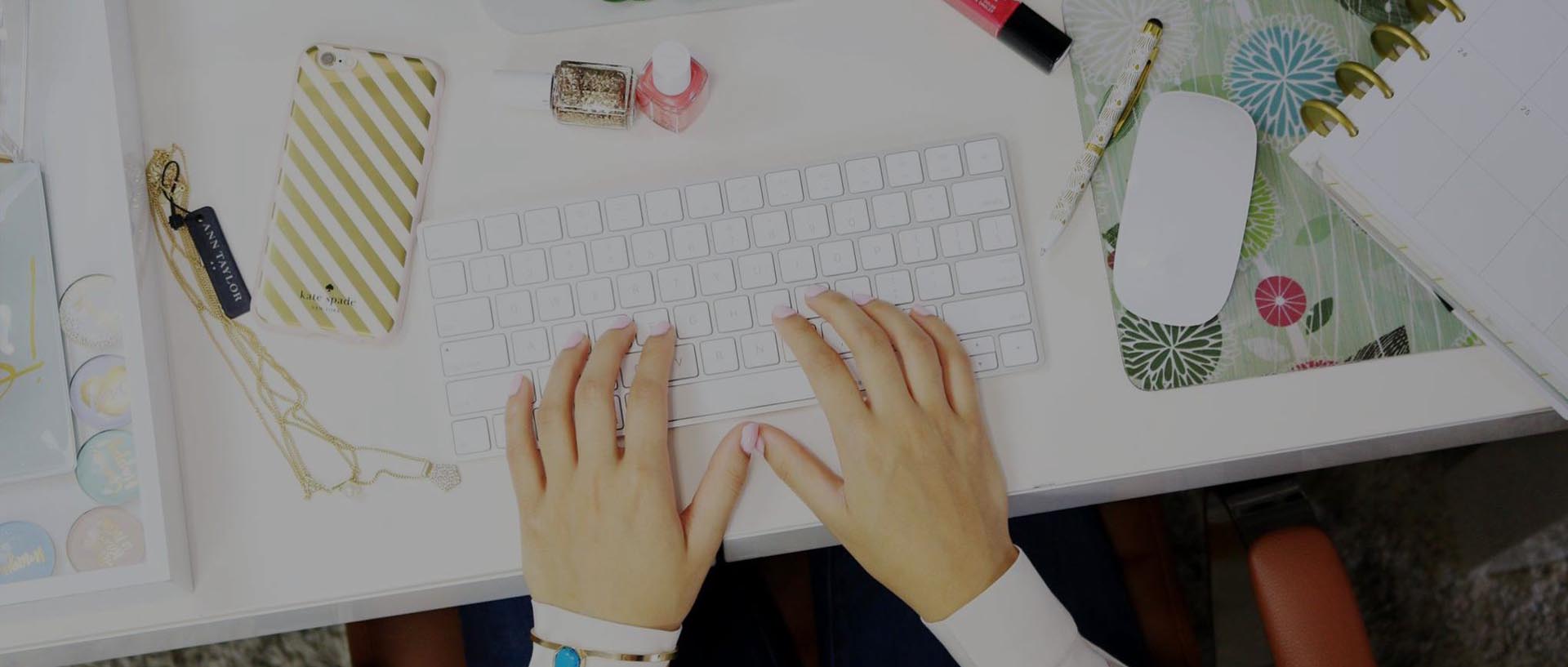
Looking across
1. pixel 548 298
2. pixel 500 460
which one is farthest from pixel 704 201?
pixel 500 460

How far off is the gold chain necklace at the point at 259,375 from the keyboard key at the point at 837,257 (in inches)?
12.1

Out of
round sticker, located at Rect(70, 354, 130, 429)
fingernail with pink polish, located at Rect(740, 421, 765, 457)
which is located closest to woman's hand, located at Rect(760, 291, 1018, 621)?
fingernail with pink polish, located at Rect(740, 421, 765, 457)

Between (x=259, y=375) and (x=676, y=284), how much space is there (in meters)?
0.32

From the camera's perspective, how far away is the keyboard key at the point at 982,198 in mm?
651

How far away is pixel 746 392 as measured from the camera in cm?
64

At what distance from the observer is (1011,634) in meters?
0.64

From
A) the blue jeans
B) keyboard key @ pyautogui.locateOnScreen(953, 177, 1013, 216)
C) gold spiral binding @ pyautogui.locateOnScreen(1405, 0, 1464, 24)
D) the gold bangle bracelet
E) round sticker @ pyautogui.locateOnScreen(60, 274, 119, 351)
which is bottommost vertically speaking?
the blue jeans

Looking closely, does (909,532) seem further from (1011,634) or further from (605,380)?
(605,380)

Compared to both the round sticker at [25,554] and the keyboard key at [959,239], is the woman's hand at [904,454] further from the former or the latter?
the round sticker at [25,554]

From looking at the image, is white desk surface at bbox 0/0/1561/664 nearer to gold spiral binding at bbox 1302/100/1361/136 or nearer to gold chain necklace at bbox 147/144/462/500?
gold chain necklace at bbox 147/144/462/500

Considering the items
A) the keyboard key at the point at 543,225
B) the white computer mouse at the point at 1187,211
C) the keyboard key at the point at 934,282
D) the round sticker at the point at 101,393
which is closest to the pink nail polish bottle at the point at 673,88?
the keyboard key at the point at 543,225

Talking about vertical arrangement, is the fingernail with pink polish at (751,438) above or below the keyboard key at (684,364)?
below

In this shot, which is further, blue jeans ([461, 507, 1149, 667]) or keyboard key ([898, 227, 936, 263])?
blue jeans ([461, 507, 1149, 667])

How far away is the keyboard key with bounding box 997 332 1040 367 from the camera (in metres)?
0.65
